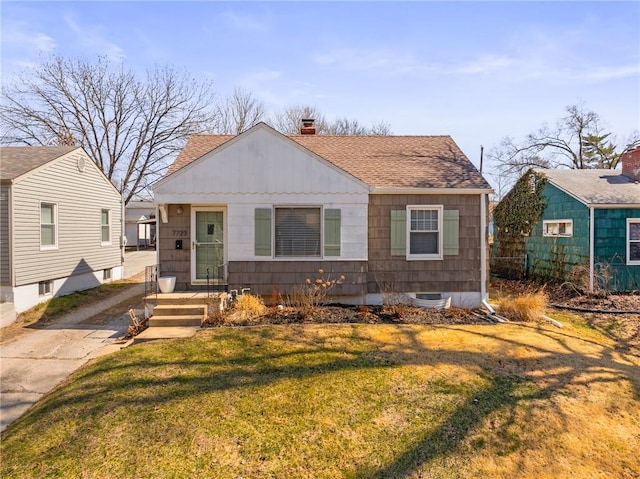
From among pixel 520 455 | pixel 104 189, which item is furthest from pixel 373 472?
pixel 104 189

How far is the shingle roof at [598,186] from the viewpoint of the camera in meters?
11.7

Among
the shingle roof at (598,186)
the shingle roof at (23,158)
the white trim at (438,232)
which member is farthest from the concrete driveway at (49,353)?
the shingle roof at (598,186)

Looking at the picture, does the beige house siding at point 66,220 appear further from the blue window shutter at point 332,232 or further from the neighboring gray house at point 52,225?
the blue window shutter at point 332,232

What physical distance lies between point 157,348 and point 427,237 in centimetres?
671

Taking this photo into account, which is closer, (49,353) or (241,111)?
(49,353)

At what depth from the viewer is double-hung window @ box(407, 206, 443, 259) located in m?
9.57

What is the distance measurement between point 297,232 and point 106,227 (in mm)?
9364

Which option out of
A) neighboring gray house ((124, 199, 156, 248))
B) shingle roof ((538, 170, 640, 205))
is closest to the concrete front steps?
shingle roof ((538, 170, 640, 205))

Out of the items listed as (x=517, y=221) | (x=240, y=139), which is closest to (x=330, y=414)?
(x=240, y=139)

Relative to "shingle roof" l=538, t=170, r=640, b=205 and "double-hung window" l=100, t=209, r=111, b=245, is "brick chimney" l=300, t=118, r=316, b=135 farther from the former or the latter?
"shingle roof" l=538, t=170, r=640, b=205

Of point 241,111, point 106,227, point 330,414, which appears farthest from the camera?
point 241,111

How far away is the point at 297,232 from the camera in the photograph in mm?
9258

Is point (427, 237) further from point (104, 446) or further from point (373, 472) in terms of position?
point (104, 446)

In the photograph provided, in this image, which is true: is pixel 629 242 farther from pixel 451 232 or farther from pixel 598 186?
pixel 451 232
